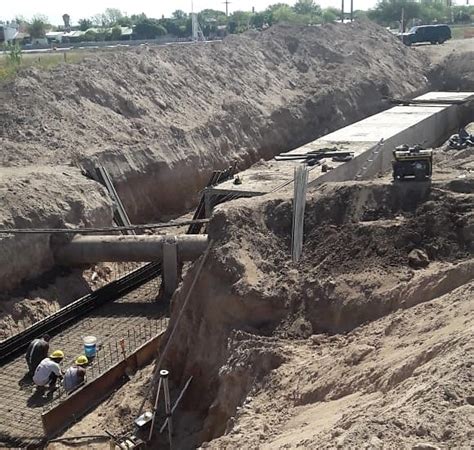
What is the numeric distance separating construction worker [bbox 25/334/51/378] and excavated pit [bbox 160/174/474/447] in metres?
3.36

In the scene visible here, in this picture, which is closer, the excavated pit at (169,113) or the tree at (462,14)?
the excavated pit at (169,113)

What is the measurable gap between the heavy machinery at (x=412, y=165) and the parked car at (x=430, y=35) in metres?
43.9

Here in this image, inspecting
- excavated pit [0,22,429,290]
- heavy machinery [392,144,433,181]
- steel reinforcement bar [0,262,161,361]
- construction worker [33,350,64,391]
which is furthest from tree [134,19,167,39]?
construction worker [33,350,64,391]

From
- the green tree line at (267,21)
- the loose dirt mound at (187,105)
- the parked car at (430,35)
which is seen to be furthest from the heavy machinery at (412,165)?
the green tree line at (267,21)

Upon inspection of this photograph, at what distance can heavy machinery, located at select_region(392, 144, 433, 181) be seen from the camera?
15.2 metres

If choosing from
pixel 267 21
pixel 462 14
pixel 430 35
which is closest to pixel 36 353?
pixel 430 35

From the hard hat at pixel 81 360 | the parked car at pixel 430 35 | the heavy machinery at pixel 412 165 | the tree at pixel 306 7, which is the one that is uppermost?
the tree at pixel 306 7

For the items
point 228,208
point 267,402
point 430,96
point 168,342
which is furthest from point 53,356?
point 430,96

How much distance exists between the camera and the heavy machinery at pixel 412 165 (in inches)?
597

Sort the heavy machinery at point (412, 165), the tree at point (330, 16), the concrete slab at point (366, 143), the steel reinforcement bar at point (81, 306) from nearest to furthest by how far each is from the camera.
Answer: the heavy machinery at point (412, 165) < the steel reinforcement bar at point (81, 306) < the concrete slab at point (366, 143) < the tree at point (330, 16)

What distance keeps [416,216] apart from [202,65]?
78.3 feet

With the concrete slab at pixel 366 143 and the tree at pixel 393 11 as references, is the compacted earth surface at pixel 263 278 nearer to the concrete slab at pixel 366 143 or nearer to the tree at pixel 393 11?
the concrete slab at pixel 366 143

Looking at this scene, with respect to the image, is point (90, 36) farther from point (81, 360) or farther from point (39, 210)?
point (81, 360)

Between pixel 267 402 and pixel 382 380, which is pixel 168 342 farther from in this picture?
pixel 382 380
